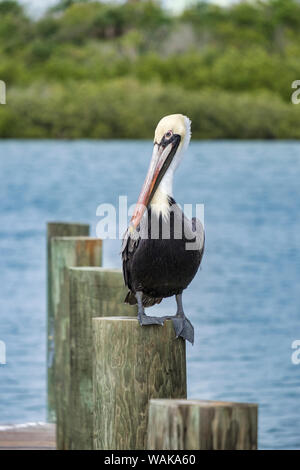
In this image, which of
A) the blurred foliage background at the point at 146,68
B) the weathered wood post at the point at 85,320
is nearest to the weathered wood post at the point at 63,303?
the weathered wood post at the point at 85,320

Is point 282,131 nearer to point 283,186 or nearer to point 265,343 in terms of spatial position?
point 283,186

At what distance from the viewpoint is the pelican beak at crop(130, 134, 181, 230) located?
11.7ft

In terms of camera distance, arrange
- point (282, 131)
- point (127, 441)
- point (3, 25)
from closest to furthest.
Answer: point (127, 441) < point (282, 131) < point (3, 25)

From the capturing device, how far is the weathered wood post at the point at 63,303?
479cm

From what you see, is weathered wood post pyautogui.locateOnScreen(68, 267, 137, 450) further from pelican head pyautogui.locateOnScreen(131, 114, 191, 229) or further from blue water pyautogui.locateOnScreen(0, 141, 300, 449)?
blue water pyautogui.locateOnScreen(0, 141, 300, 449)

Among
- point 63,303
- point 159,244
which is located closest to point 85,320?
point 63,303

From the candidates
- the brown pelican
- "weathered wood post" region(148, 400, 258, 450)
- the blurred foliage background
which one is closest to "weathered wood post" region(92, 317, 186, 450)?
the brown pelican

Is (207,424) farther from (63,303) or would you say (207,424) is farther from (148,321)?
(63,303)

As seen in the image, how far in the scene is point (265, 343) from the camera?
9.88m

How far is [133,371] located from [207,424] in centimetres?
64

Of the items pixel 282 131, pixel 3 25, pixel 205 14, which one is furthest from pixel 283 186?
pixel 205 14

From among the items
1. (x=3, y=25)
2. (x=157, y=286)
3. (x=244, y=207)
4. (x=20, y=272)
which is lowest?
(x=157, y=286)

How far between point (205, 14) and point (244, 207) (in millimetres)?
37078

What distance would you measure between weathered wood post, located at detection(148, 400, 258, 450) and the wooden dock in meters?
2.45
